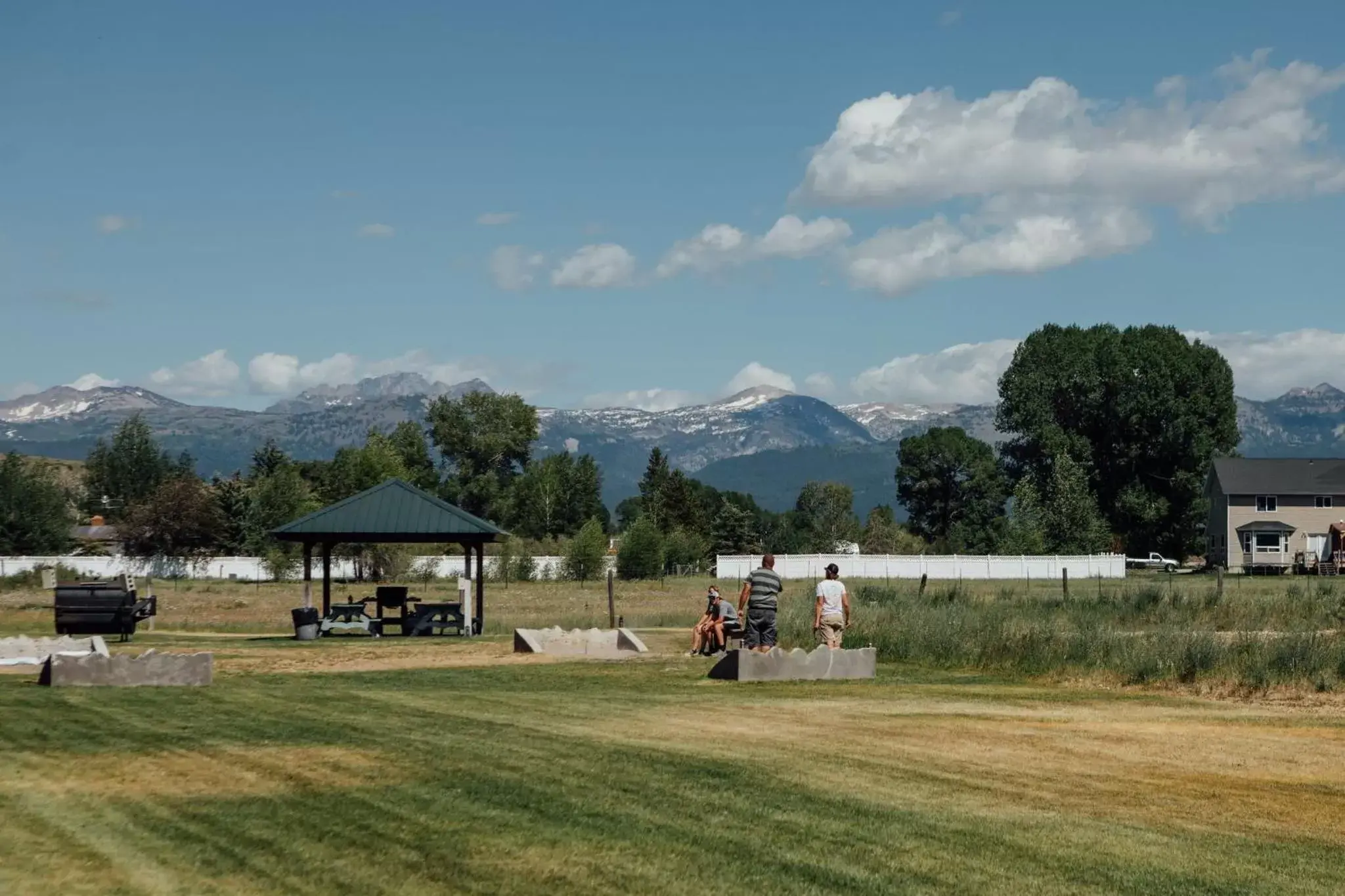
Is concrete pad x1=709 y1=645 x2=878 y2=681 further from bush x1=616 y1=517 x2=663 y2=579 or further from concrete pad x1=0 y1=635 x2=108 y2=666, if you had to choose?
bush x1=616 y1=517 x2=663 y2=579

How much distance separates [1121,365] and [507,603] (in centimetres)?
6989

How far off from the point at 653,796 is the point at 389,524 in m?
24.2

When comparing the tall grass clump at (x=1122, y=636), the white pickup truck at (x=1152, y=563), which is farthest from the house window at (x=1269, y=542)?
the tall grass clump at (x=1122, y=636)

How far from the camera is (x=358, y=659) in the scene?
27031 millimetres

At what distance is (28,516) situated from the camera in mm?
91000

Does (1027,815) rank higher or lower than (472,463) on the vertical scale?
lower

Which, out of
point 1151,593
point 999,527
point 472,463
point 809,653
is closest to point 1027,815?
point 809,653

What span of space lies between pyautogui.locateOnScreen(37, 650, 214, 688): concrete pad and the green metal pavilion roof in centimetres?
1450

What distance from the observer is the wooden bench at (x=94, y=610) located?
31672 millimetres

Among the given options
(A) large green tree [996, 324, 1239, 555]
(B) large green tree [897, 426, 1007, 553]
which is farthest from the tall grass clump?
(B) large green tree [897, 426, 1007, 553]

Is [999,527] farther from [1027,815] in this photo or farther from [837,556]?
[1027,815]

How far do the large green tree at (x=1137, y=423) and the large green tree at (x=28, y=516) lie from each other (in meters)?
63.2

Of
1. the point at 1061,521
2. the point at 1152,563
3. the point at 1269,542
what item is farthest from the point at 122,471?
the point at 1269,542

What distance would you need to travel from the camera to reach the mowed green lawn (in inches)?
364
